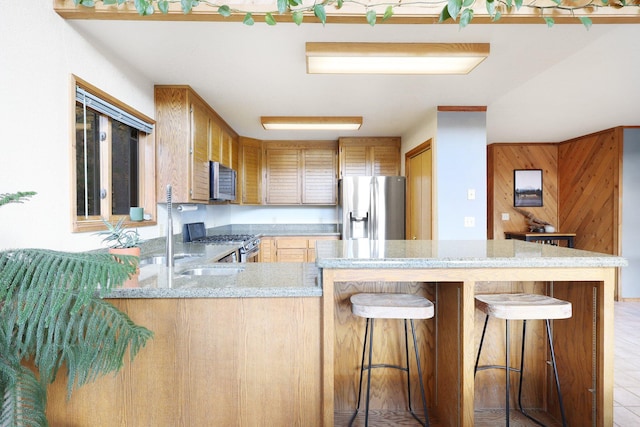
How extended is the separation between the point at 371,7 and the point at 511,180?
4898 millimetres

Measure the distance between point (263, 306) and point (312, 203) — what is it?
137 inches

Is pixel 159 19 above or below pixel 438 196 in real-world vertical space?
above

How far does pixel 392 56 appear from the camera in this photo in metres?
2.08

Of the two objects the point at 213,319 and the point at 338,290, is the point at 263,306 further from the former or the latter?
the point at 338,290

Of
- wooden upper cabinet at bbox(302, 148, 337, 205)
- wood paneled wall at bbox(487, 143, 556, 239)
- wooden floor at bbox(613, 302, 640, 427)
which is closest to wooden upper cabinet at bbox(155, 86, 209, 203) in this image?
wooden upper cabinet at bbox(302, 148, 337, 205)

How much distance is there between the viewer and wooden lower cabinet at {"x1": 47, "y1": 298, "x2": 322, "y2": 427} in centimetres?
138

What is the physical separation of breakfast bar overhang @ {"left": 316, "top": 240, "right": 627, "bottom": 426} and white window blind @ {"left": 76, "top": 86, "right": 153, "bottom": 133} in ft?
5.21

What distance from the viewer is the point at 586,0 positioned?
5.45ft

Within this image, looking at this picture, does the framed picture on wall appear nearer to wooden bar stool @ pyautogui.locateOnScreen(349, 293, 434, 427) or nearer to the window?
wooden bar stool @ pyautogui.locateOnScreen(349, 293, 434, 427)

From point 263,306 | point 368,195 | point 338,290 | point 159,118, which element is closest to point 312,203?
point 368,195

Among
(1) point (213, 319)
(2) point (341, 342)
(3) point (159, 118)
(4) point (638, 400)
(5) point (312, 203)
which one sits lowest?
(4) point (638, 400)

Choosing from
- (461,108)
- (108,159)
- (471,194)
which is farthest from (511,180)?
(108,159)

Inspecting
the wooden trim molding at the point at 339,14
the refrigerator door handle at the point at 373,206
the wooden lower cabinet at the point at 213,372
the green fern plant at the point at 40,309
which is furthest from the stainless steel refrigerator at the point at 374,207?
the green fern plant at the point at 40,309

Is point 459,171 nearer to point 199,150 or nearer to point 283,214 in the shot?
point 199,150
